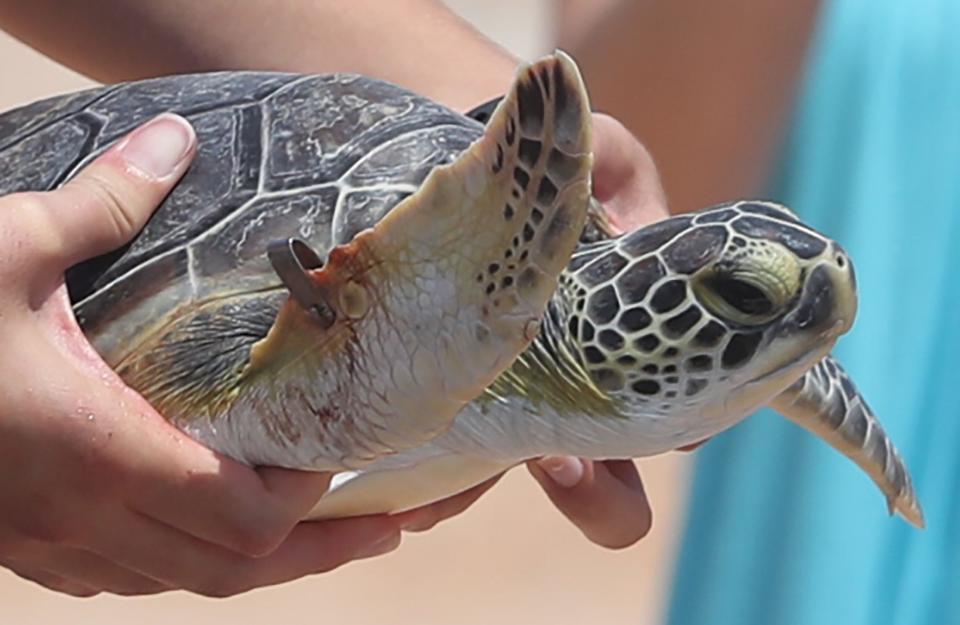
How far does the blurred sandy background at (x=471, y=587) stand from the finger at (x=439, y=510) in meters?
1.19

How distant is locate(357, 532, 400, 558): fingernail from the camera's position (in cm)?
76

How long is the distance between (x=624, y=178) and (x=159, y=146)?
1.09 ft

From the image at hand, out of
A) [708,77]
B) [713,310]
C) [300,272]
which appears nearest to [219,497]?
[300,272]

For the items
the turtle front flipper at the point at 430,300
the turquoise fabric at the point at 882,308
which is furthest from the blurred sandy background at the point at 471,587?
the turtle front flipper at the point at 430,300

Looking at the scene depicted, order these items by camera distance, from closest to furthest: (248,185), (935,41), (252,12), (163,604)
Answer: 1. (248,185)
2. (935,41)
3. (252,12)
4. (163,604)

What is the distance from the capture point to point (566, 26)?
3.28 feet

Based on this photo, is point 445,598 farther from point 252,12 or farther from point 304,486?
point 304,486

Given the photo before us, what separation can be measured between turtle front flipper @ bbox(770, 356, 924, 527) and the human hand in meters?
0.28

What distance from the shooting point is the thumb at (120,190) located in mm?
625

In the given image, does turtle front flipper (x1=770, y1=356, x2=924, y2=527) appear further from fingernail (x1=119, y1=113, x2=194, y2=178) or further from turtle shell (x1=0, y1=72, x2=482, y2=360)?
fingernail (x1=119, y1=113, x2=194, y2=178)

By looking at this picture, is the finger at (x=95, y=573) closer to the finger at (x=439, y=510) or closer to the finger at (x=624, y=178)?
the finger at (x=439, y=510)

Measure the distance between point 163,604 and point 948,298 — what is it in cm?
163

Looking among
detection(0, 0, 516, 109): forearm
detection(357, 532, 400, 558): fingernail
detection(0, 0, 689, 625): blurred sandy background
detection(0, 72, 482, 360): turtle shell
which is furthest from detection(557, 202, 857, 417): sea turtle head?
detection(0, 0, 689, 625): blurred sandy background

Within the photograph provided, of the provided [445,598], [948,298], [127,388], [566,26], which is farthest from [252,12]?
[445,598]
